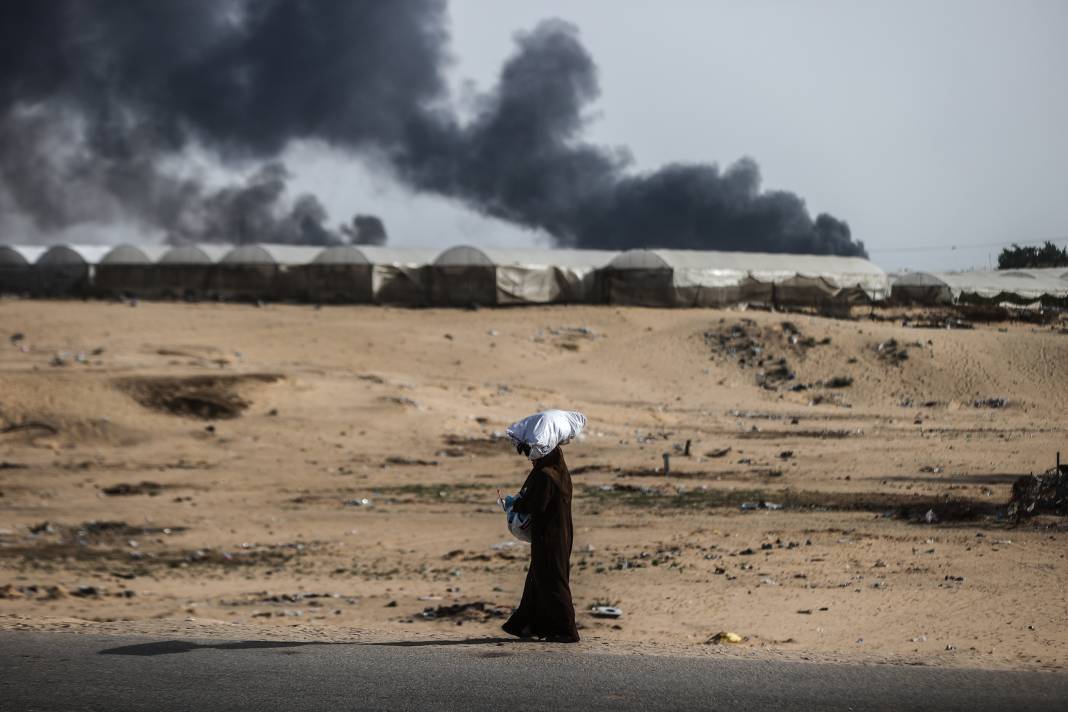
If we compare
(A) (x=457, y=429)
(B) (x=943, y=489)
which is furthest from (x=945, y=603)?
(A) (x=457, y=429)

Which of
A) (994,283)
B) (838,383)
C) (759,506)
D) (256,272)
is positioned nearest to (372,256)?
(256,272)

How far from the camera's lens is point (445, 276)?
38656 millimetres

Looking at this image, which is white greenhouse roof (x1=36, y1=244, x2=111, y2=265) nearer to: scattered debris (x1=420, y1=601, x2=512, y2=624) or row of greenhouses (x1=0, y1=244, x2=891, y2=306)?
row of greenhouses (x1=0, y1=244, x2=891, y2=306)

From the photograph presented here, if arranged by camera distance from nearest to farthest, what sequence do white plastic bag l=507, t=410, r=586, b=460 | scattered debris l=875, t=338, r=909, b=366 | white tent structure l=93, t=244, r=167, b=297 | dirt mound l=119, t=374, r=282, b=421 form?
1. white plastic bag l=507, t=410, r=586, b=460
2. dirt mound l=119, t=374, r=282, b=421
3. scattered debris l=875, t=338, r=909, b=366
4. white tent structure l=93, t=244, r=167, b=297

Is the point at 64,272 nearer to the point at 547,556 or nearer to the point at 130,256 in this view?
the point at 130,256

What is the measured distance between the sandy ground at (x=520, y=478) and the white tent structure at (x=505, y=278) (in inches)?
144

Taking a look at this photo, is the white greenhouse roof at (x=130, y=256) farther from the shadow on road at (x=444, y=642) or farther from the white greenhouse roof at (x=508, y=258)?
the shadow on road at (x=444, y=642)

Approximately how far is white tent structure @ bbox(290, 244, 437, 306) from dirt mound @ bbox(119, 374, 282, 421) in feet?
55.0

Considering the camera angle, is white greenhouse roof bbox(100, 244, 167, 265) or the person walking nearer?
the person walking

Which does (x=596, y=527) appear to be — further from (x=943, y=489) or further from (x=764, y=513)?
(x=943, y=489)

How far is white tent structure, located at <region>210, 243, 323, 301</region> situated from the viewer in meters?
40.1

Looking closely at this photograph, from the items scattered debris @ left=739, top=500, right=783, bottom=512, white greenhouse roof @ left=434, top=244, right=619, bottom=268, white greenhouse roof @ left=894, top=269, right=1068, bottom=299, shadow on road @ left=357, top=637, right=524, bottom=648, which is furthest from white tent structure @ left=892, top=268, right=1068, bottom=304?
shadow on road @ left=357, top=637, right=524, bottom=648

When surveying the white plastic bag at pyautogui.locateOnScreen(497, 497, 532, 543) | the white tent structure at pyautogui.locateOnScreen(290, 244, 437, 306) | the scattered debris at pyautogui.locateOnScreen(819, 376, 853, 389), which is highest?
the white tent structure at pyautogui.locateOnScreen(290, 244, 437, 306)

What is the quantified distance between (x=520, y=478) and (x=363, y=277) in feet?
75.2
